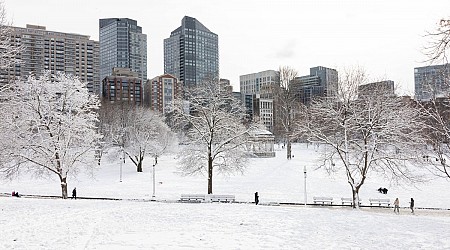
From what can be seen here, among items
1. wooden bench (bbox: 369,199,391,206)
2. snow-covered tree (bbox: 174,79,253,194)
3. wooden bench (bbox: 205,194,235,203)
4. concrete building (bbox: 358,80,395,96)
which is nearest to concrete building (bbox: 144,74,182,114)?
snow-covered tree (bbox: 174,79,253,194)

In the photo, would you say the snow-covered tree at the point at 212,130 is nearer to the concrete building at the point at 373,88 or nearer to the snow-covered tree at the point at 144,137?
the concrete building at the point at 373,88

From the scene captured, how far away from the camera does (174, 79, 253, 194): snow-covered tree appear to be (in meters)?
→ 31.8

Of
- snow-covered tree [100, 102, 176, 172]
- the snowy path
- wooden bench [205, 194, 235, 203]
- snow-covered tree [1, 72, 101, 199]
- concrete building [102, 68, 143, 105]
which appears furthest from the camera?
concrete building [102, 68, 143, 105]

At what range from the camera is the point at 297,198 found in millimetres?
32438

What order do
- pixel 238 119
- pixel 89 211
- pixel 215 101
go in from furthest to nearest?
pixel 238 119, pixel 215 101, pixel 89 211

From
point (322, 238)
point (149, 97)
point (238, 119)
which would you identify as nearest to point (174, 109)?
point (238, 119)

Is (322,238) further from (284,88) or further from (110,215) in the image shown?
(284,88)

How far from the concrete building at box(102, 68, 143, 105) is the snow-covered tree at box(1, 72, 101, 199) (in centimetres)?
13545

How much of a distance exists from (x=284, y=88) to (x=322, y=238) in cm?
5207

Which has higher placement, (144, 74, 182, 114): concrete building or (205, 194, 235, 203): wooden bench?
(144, 74, 182, 114): concrete building

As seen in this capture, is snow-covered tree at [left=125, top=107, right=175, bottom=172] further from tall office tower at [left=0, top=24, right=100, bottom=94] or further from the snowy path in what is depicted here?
tall office tower at [left=0, top=24, right=100, bottom=94]

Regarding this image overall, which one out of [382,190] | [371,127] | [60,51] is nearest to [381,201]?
[382,190]

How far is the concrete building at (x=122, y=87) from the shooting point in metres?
168

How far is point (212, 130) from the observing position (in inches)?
1251
